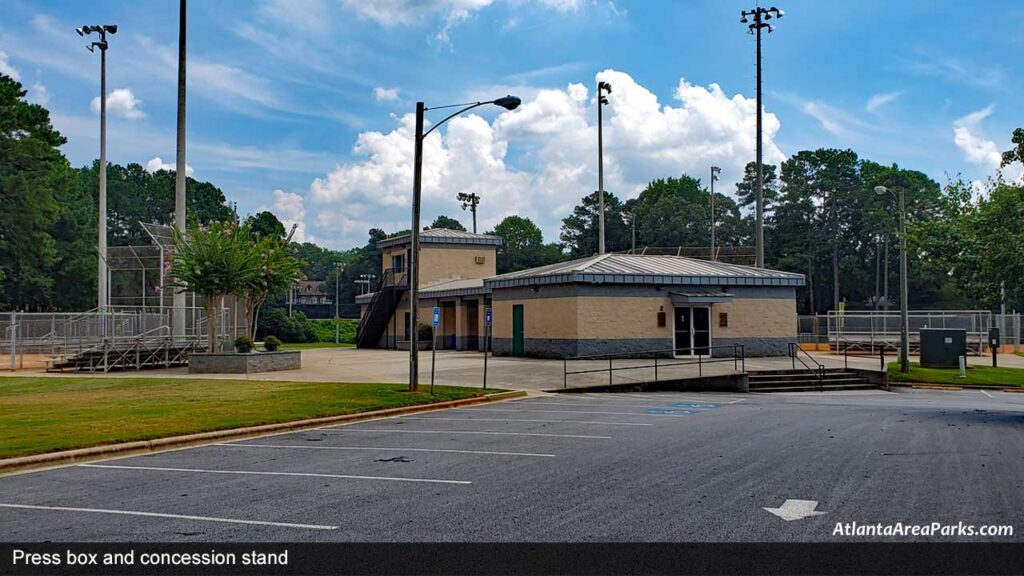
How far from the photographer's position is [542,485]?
29.5 feet

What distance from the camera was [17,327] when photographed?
33.1 m

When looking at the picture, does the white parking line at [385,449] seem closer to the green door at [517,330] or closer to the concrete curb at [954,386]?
the concrete curb at [954,386]

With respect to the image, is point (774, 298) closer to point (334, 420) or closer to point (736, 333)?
point (736, 333)

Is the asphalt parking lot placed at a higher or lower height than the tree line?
lower

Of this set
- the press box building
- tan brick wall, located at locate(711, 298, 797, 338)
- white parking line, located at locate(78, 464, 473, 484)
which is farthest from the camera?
tan brick wall, located at locate(711, 298, 797, 338)

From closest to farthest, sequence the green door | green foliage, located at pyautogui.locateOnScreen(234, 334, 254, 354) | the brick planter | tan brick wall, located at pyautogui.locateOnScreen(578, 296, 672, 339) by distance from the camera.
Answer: the brick planter < green foliage, located at pyautogui.locateOnScreen(234, 334, 254, 354) < tan brick wall, located at pyautogui.locateOnScreen(578, 296, 672, 339) < the green door

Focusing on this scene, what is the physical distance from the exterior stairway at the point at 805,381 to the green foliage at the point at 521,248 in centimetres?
6833

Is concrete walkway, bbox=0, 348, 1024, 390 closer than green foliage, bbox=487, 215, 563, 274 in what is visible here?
Yes

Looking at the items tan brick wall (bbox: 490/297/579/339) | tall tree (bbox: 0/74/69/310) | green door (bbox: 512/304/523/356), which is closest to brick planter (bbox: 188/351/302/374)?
tan brick wall (bbox: 490/297/579/339)

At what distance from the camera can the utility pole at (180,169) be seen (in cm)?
3162

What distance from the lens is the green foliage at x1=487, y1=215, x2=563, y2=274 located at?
338 ft

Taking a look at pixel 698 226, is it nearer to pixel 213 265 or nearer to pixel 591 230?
pixel 591 230

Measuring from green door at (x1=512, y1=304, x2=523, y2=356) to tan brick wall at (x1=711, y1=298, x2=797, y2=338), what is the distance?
8432 mm

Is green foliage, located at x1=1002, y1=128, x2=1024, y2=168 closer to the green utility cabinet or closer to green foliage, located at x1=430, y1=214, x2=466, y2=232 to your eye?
the green utility cabinet
